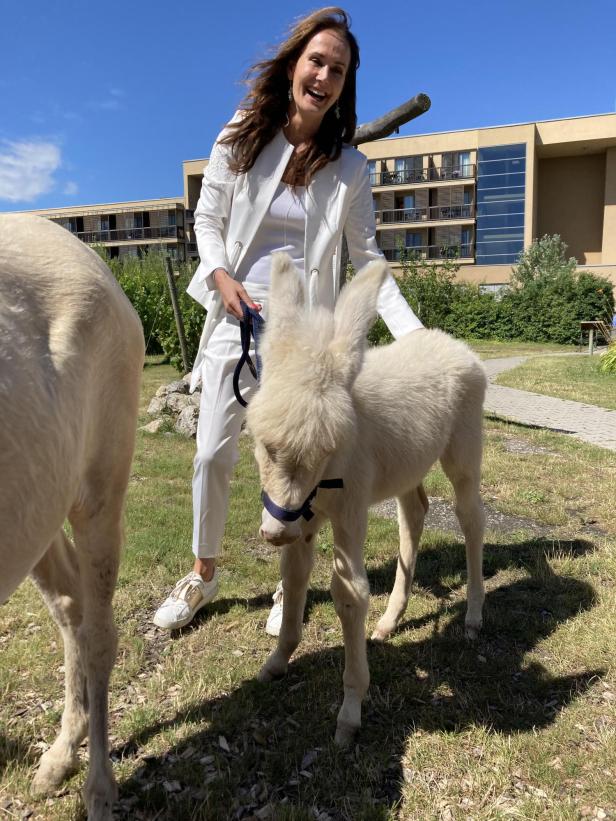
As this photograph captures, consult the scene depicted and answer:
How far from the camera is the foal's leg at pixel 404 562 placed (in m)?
3.58

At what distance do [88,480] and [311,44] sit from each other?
8.03 feet

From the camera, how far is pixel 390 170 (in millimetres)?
51594

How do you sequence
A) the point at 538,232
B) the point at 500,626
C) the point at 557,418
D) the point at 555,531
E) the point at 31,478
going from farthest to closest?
the point at 538,232 < the point at 557,418 < the point at 555,531 < the point at 500,626 < the point at 31,478

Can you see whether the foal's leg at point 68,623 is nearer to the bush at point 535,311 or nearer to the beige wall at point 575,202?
the bush at point 535,311

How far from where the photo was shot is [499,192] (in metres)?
47.9

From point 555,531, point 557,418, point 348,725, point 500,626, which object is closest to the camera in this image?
point 348,725

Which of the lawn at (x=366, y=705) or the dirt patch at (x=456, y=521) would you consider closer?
the lawn at (x=366, y=705)

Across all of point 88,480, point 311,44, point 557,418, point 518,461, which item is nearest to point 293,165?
point 311,44

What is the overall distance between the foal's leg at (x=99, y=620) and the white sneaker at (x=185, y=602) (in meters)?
1.11

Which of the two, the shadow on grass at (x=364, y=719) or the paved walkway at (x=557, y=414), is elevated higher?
the shadow on grass at (x=364, y=719)

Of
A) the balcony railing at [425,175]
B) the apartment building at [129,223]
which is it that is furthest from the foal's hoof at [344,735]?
the apartment building at [129,223]

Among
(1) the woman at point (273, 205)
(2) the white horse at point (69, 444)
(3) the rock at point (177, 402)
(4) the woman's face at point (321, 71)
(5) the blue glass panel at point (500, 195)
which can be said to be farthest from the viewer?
(5) the blue glass panel at point (500, 195)

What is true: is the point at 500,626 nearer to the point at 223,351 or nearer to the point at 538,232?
the point at 223,351

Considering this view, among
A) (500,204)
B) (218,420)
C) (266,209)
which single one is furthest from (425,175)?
(218,420)
